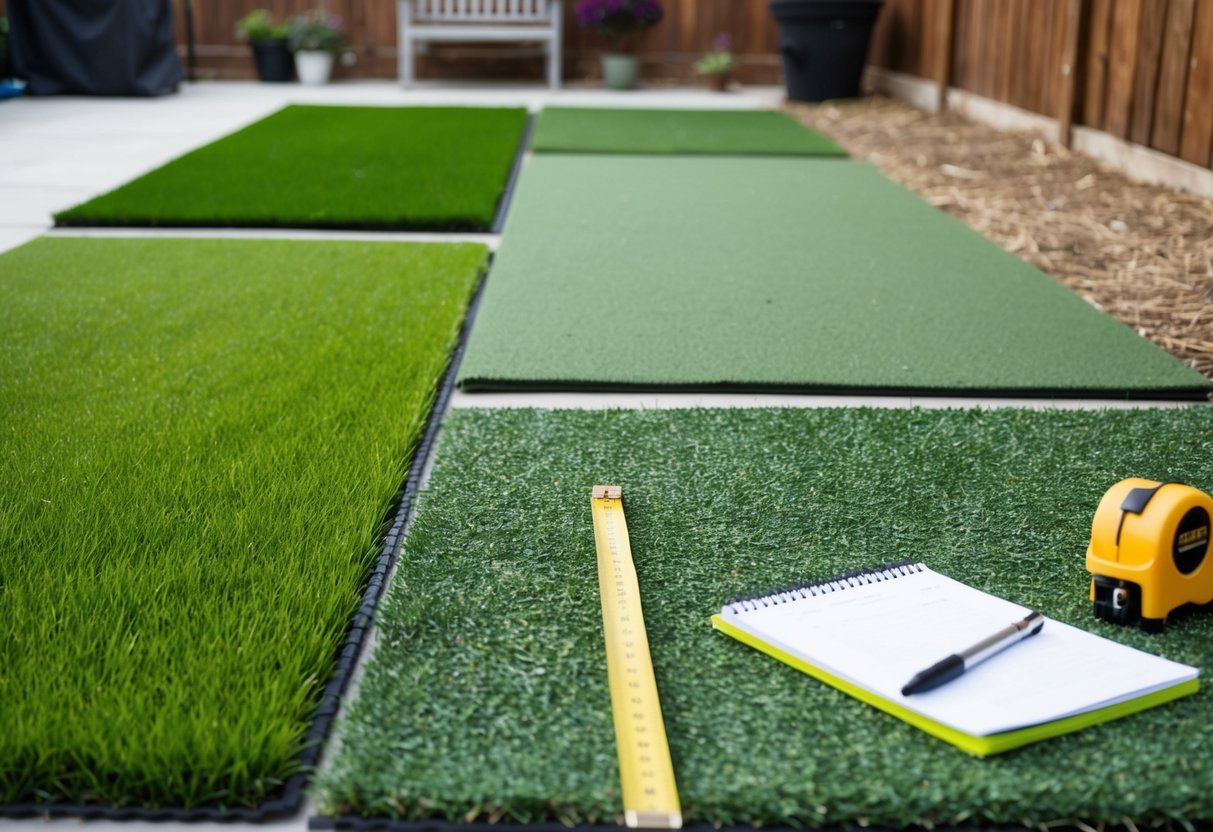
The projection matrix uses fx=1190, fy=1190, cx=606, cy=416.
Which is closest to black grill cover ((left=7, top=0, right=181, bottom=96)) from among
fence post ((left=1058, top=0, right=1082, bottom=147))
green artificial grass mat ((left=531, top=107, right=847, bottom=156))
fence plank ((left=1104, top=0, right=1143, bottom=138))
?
green artificial grass mat ((left=531, top=107, right=847, bottom=156))

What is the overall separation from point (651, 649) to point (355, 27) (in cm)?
1030

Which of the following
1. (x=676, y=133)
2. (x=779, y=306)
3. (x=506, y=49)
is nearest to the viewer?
(x=779, y=306)

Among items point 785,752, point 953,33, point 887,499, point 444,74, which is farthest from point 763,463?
point 444,74

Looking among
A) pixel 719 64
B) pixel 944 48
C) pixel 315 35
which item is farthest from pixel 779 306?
pixel 315 35

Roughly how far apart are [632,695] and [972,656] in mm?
426

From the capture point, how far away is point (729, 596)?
170cm

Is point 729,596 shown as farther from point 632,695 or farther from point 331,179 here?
point 331,179

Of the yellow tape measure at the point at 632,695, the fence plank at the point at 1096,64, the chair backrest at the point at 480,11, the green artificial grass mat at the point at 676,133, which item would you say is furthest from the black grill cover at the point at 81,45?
the yellow tape measure at the point at 632,695

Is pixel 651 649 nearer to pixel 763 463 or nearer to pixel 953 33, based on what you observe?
pixel 763 463

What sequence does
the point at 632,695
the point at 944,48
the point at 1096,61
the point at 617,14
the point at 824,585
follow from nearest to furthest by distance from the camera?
1. the point at 632,695
2. the point at 824,585
3. the point at 1096,61
4. the point at 944,48
5. the point at 617,14

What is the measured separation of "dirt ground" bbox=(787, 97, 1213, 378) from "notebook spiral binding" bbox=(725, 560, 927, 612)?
4.92ft

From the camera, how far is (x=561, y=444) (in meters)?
Answer: 2.28

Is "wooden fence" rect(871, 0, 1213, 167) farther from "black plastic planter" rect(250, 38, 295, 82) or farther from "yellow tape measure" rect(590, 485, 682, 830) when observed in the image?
"black plastic planter" rect(250, 38, 295, 82)

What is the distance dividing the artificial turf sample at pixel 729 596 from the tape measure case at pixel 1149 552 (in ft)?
0.13
